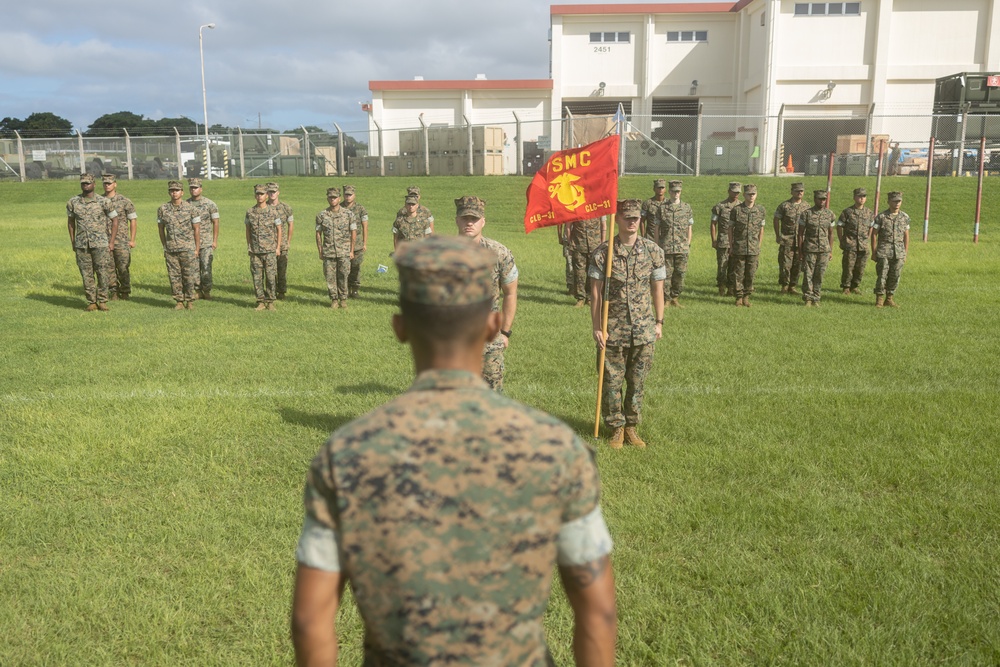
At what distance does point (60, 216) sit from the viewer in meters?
32.0

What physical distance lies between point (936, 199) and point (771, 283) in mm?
15020

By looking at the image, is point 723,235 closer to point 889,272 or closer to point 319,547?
point 889,272

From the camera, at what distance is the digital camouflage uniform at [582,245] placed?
17.1 metres

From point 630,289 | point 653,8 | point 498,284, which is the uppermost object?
point 653,8

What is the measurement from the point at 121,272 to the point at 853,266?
15215 mm

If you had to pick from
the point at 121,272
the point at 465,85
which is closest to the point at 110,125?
the point at 465,85

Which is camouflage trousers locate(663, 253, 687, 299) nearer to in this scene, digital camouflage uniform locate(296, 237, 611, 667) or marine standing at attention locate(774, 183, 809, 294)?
marine standing at attention locate(774, 183, 809, 294)

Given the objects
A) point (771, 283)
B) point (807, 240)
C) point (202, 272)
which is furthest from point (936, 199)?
point (202, 272)

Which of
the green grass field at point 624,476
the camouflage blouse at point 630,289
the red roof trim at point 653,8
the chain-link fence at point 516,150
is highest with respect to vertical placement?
the red roof trim at point 653,8

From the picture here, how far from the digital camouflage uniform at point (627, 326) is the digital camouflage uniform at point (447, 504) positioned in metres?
6.22

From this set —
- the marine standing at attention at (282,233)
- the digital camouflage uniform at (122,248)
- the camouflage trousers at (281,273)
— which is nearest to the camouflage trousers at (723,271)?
the marine standing at attention at (282,233)

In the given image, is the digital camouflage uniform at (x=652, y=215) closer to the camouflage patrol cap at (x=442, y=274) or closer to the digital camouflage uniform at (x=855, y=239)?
the digital camouflage uniform at (x=855, y=239)

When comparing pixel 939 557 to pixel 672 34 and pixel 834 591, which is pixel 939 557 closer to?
pixel 834 591

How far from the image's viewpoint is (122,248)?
57.5ft
